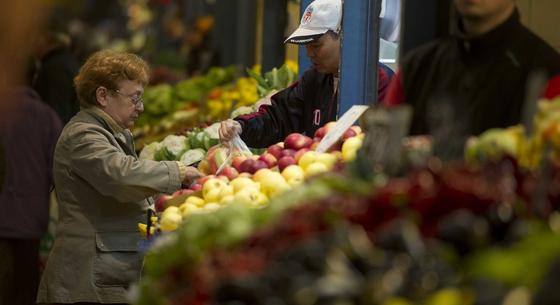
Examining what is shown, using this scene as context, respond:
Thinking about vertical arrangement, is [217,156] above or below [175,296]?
below

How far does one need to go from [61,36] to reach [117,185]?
4390 millimetres

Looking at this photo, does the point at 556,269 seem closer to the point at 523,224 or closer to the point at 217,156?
the point at 523,224

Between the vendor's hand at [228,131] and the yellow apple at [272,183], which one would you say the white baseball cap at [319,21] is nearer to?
the vendor's hand at [228,131]

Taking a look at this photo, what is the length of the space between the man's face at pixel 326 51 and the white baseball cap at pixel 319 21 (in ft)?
0.09

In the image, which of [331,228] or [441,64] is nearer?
[331,228]

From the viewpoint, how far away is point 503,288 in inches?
86.2

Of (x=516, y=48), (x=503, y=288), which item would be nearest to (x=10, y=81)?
(x=516, y=48)

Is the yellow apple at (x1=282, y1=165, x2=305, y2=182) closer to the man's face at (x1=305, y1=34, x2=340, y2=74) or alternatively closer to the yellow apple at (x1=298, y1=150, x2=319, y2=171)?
the yellow apple at (x1=298, y1=150, x2=319, y2=171)

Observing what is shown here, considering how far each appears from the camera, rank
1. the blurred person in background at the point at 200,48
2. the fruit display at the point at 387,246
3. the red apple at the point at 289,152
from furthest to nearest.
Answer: the blurred person in background at the point at 200,48
the red apple at the point at 289,152
the fruit display at the point at 387,246

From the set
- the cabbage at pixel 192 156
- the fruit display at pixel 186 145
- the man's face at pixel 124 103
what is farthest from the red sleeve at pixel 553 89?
the fruit display at pixel 186 145

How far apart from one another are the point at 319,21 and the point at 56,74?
4150mm

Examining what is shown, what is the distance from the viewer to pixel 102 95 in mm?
5625

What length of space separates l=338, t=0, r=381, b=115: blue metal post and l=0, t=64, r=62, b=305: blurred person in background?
307cm

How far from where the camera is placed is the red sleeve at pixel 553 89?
2959mm
